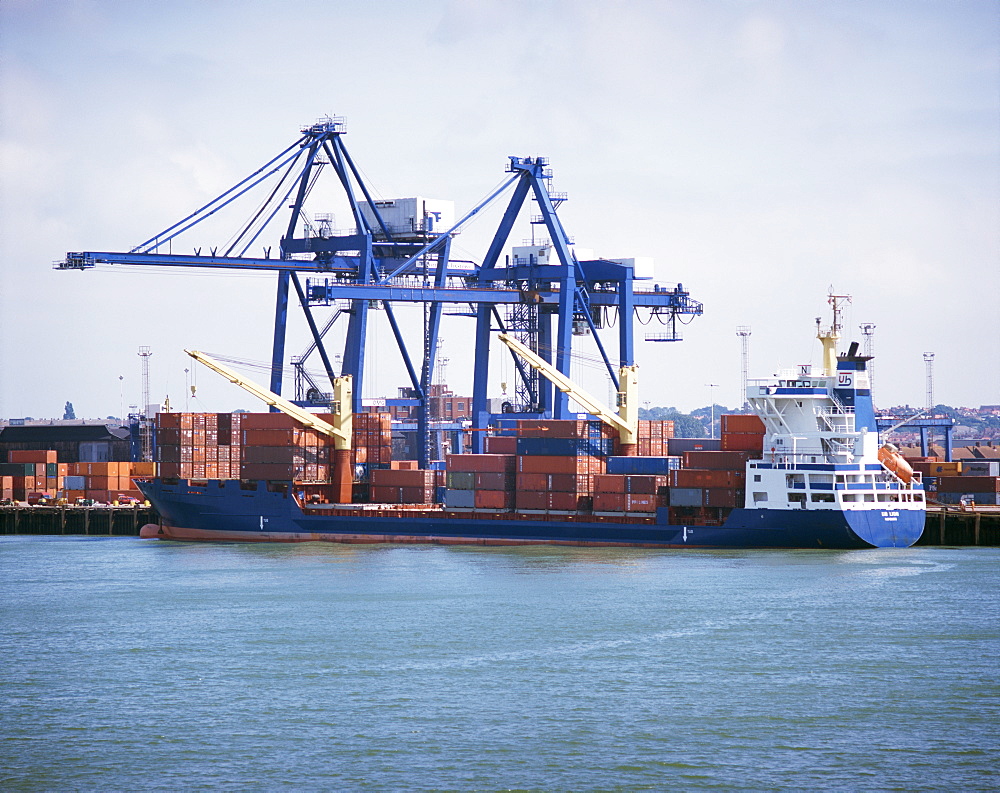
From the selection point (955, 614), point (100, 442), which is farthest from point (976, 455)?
point (955, 614)

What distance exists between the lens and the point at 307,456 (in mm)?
63906

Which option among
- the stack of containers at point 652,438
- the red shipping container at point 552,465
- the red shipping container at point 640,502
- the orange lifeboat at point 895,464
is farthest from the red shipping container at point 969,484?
the red shipping container at point 552,465

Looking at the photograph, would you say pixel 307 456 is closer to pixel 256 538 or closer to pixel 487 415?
pixel 256 538

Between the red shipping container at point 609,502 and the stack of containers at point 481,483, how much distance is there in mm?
4531

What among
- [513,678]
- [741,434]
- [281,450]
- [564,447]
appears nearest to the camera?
[513,678]

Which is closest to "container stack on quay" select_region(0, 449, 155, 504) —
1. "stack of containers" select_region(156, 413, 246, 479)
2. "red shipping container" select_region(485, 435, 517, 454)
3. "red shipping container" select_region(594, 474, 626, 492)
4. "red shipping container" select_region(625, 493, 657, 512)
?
"stack of containers" select_region(156, 413, 246, 479)

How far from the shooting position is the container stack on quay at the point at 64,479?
284ft

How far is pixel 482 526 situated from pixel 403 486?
7050mm

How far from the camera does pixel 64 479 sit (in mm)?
89062

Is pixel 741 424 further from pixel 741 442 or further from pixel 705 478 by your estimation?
pixel 705 478

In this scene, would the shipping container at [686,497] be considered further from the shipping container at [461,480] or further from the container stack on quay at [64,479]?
the container stack on quay at [64,479]

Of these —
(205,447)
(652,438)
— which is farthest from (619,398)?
(205,447)

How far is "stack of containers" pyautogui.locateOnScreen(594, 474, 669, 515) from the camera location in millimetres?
55031

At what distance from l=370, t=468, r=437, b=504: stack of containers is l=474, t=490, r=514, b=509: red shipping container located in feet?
16.3
